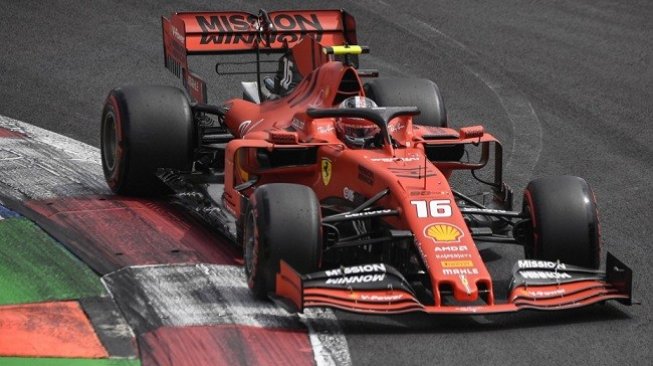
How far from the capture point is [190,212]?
12.8 m

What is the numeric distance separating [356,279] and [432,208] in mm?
846

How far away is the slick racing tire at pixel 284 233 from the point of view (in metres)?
10.2

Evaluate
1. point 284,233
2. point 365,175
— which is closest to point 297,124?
point 365,175

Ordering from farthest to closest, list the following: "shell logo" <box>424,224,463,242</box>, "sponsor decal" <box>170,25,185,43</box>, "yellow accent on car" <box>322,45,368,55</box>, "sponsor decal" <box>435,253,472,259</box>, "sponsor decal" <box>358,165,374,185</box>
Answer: "sponsor decal" <box>170,25,185,43</box> → "yellow accent on car" <box>322,45,368,55</box> → "sponsor decal" <box>358,165,374,185</box> → "shell logo" <box>424,224,463,242</box> → "sponsor decal" <box>435,253,472,259</box>

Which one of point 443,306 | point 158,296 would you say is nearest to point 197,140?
point 158,296

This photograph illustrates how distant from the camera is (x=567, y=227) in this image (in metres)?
10.7

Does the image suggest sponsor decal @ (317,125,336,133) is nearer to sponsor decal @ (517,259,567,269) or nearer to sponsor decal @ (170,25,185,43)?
sponsor decal @ (517,259,567,269)

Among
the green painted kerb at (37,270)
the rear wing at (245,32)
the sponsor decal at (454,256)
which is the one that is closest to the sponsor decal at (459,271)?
the sponsor decal at (454,256)

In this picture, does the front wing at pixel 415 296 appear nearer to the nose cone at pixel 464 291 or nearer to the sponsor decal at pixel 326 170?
the nose cone at pixel 464 291

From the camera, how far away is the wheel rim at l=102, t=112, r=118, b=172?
13.5 m

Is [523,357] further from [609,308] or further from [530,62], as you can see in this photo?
[530,62]

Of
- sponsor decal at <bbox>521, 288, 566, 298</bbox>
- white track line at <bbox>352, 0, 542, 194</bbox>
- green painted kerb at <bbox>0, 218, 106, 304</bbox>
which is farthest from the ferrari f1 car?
green painted kerb at <bbox>0, 218, 106, 304</bbox>

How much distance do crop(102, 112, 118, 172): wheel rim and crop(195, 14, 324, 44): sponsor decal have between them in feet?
4.25

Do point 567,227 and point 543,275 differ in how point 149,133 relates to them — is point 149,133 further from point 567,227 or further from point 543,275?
point 543,275
